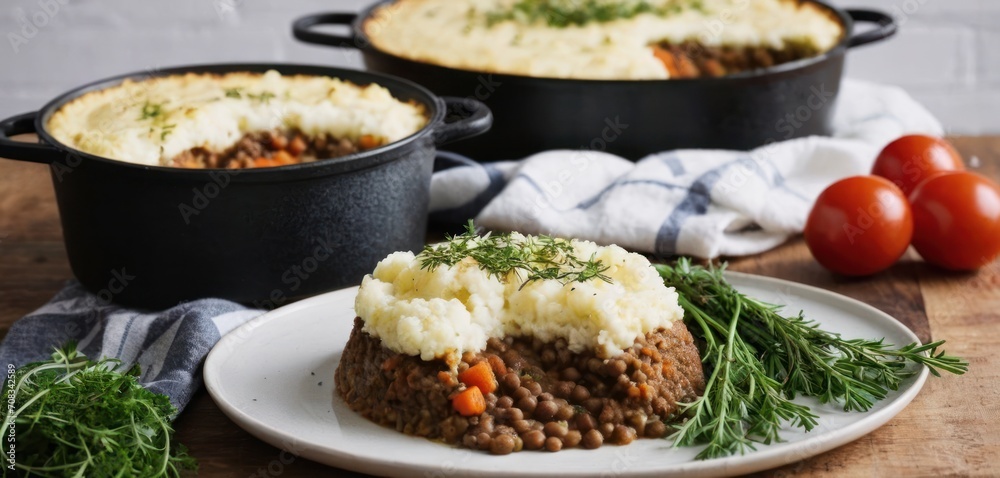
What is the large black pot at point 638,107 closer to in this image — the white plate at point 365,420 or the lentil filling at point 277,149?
the lentil filling at point 277,149

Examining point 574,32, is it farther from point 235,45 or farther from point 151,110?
point 235,45

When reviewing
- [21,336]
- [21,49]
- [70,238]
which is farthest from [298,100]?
[21,49]

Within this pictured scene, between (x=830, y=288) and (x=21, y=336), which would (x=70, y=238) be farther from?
(x=830, y=288)

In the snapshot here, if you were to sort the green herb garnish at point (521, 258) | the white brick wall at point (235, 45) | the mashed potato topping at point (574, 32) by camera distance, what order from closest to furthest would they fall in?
1. the green herb garnish at point (521, 258)
2. the mashed potato topping at point (574, 32)
3. the white brick wall at point (235, 45)

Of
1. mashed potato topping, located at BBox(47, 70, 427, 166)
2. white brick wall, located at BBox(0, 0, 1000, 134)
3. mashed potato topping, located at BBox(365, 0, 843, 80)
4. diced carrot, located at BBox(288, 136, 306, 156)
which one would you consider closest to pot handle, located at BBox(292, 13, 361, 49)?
mashed potato topping, located at BBox(365, 0, 843, 80)

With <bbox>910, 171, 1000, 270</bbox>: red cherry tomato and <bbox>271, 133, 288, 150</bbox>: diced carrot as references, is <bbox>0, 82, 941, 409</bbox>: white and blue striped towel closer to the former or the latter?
<bbox>910, 171, 1000, 270</bbox>: red cherry tomato

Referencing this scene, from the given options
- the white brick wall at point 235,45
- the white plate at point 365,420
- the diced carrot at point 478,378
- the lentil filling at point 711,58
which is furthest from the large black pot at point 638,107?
the white brick wall at point 235,45
